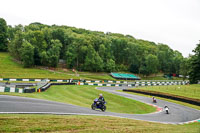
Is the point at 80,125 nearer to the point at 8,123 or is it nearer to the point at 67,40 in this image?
the point at 8,123

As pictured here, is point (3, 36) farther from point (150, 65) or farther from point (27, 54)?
point (150, 65)

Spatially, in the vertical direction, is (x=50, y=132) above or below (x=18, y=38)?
below

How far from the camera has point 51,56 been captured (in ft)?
272

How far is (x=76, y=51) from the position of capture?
302 feet

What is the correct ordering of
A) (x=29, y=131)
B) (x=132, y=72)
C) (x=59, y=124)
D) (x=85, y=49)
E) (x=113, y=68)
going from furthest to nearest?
(x=132, y=72) → (x=113, y=68) → (x=85, y=49) → (x=59, y=124) → (x=29, y=131)

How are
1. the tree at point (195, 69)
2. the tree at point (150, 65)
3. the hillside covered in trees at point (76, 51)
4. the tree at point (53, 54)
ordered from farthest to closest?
the tree at point (150, 65)
the hillside covered in trees at point (76, 51)
the tree at point (53, 54)
the tree at point (195, 69)

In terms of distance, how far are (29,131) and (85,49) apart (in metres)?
82.7

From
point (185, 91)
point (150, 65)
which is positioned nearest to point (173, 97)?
point (185, 91)

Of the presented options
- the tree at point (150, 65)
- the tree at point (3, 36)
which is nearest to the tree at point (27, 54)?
the tree at point (3, 36)

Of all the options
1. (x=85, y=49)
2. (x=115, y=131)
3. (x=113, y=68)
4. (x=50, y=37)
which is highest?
(x=50, y=37)

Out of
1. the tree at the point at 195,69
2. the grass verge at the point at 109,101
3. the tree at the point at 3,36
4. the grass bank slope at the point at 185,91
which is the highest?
the tree at the point at 3,36

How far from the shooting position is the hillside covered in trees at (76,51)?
278 feet

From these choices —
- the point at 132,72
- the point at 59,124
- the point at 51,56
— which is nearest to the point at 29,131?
the point at 59,124

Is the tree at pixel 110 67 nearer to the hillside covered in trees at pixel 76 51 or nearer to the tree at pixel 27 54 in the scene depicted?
the hillside covered in trees at pixel 76 51
